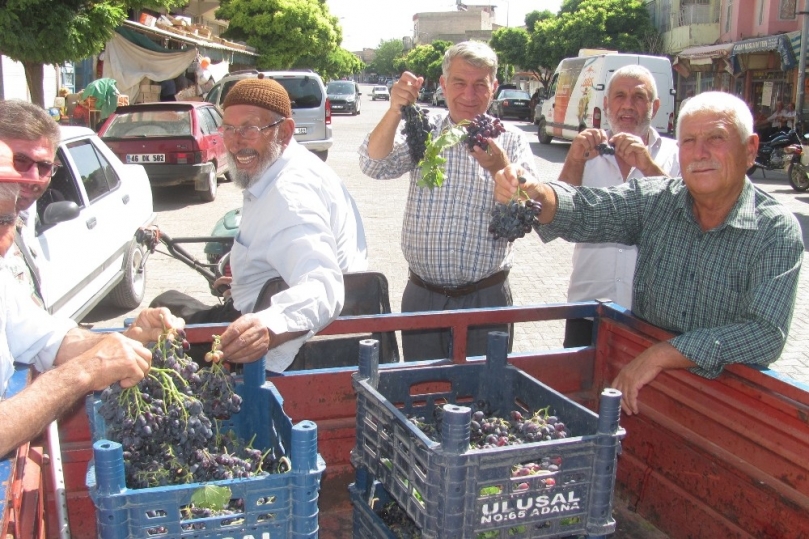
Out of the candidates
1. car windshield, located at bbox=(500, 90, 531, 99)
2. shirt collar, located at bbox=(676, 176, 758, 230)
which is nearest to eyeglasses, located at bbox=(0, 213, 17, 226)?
shirt collar, located at bbox=(676, 176, 758, 230)

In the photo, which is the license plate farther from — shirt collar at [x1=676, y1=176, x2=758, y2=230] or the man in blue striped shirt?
shirt collar at [x1=676, y1=176, x2=758, y2=230]

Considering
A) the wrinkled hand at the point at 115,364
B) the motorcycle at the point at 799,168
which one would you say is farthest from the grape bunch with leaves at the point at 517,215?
the motorcycle at the point at 799,168

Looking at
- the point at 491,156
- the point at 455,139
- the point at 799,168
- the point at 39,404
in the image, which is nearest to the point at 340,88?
the point at 799,168

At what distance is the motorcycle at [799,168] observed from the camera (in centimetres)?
1528

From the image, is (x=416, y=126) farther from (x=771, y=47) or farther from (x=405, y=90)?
(x=771, y=47)

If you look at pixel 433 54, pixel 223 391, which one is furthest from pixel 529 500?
pixel 433 54

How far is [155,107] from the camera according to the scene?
43.5ft

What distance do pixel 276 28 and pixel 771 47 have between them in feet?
68.5

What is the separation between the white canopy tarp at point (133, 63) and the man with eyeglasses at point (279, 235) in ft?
56.4

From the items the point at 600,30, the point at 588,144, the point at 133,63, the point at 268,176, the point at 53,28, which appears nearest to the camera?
the point at 268,176

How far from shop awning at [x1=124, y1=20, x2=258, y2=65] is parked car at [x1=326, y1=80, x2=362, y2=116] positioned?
645 cm

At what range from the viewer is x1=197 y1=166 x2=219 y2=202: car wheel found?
1366 centimetres

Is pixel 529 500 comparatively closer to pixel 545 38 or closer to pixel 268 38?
pixel 268 38

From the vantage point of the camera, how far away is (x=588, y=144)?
3752 millimetres
